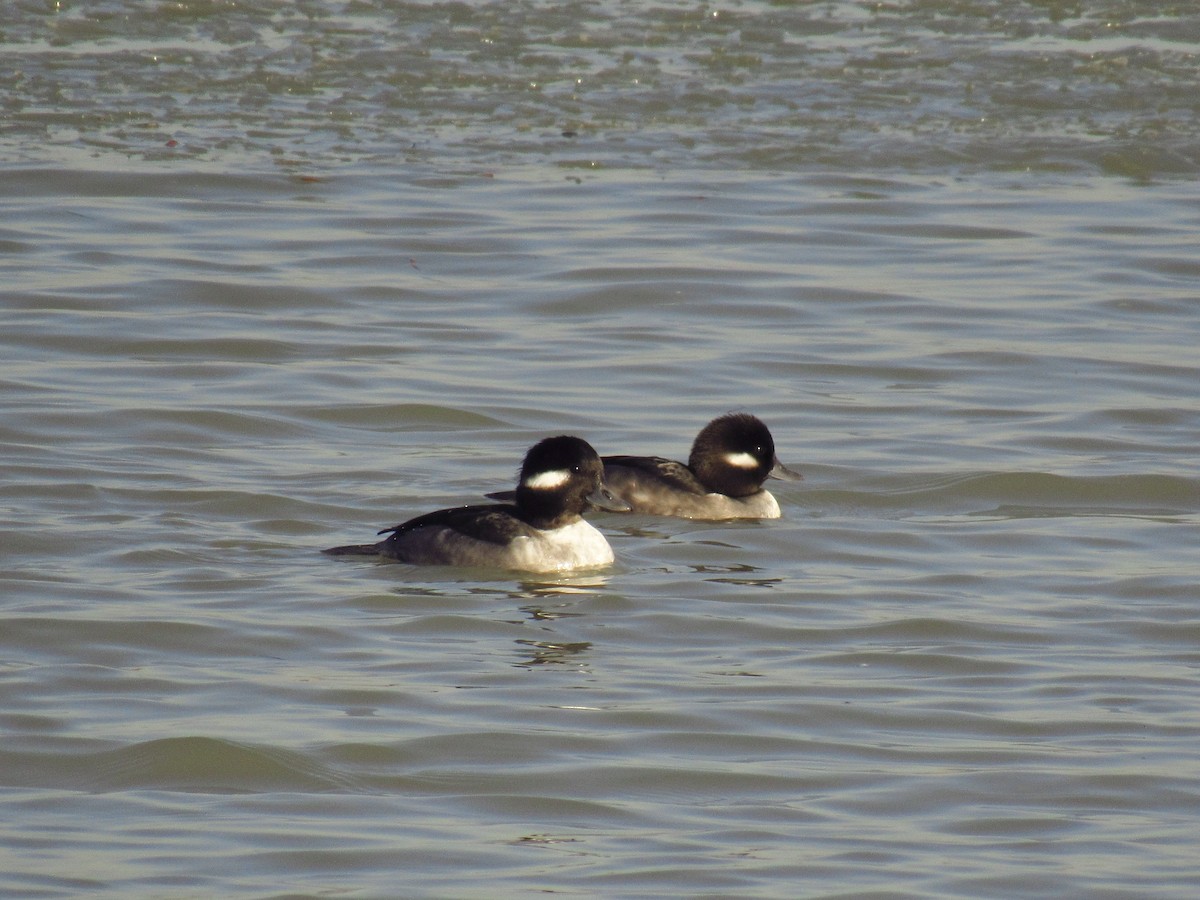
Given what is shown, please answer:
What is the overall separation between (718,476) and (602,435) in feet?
3.45

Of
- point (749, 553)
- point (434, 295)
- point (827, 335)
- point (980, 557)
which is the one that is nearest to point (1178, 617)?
point (980, 557)

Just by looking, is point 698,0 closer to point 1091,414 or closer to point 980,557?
point 1091,414

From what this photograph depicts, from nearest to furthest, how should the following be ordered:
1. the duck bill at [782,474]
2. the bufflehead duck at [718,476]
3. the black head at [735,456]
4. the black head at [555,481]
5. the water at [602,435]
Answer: the water at [602,435] → the black head at [555,481] → the bufflehead duck at [718,476] → the black head at [735,456] → the duck bill at [782,474]

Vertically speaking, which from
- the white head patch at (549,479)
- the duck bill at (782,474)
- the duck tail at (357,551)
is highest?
A: the white head patch at (549,479)

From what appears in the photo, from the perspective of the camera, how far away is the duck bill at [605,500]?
9867 millimetres

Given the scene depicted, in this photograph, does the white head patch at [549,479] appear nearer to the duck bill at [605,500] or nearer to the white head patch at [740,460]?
the duck bill at [605,500]

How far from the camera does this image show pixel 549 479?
31.9ft

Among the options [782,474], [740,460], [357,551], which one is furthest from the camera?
[782,474]

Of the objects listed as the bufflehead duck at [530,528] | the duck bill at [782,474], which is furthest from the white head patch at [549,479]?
the duck bill at [782,474]

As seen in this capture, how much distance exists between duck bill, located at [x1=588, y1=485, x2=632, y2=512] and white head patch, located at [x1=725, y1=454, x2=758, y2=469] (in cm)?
62

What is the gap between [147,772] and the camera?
6602mm

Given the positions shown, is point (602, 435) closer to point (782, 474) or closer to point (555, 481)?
point (782, 474)

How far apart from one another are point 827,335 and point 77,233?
5.43 m

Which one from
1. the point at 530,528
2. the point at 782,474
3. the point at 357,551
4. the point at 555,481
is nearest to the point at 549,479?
the point at 555,481
